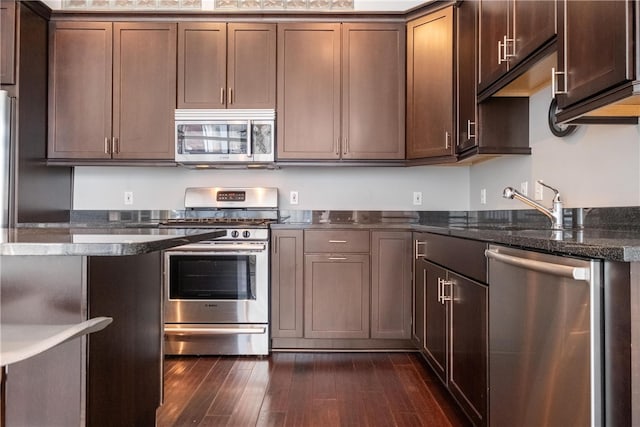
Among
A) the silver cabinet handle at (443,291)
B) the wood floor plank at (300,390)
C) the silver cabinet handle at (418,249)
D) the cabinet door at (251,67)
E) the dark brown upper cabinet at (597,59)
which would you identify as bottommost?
the wood floor plank at (300,390)

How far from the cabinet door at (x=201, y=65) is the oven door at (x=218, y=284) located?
1.10m

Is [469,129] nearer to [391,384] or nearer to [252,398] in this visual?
[391,384]

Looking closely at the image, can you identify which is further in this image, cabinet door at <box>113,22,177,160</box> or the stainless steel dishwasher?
cabinet door at <box>113,22,177,160</box>

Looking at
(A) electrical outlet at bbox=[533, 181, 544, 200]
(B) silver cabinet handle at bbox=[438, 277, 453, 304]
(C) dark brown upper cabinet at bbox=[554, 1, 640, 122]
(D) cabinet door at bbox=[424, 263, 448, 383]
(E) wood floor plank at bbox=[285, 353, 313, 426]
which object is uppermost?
(C) dark brown upper cabinet at bbox=[554, 1, 640, 122]

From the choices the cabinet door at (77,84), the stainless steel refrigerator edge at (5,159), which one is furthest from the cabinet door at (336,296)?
the stainless steel refrigerator edge at (5,159)

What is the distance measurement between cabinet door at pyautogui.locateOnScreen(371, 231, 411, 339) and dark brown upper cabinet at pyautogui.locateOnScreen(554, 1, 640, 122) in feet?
4.96

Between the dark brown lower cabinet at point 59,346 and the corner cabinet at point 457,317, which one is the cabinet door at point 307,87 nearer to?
the corner cabinet at point 457,317

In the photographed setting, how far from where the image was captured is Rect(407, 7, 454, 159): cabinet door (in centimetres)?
287

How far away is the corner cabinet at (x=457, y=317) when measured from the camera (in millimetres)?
1672

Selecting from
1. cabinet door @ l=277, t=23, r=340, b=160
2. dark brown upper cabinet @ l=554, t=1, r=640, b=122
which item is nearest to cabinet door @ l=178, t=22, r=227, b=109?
cabinet door @ l=277, t=23, r=340, b=160

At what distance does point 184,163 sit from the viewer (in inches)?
124

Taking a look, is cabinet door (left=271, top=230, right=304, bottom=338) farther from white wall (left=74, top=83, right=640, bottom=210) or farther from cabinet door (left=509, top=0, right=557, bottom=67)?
cabinet door (left=509, top=0, right=557, bottom=67)

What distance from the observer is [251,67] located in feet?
10.3

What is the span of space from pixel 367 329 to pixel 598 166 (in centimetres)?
172
